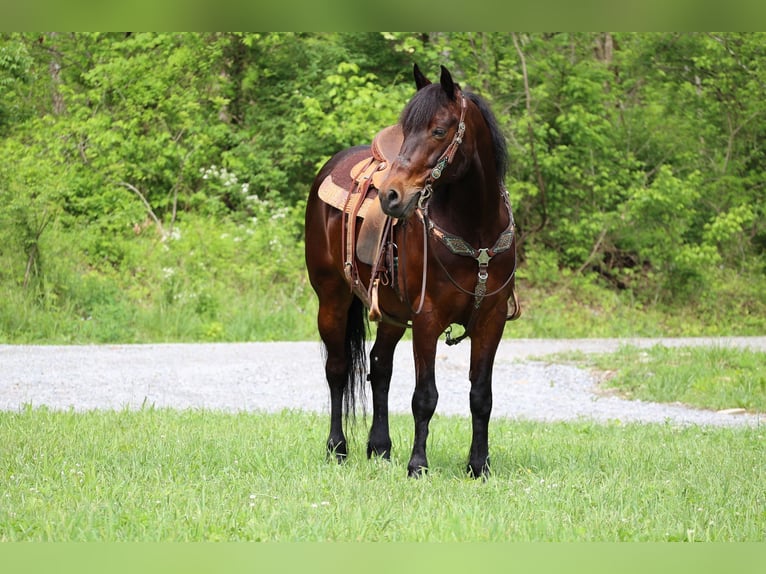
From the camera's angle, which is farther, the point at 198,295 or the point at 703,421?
the point at 198,295

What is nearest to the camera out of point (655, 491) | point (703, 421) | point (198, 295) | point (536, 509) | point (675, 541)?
point (675, 541)

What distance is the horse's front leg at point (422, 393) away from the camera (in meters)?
5.49

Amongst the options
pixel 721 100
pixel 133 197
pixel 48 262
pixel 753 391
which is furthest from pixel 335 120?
pixel 753 391

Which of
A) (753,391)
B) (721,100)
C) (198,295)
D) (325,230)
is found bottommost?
(198,295)

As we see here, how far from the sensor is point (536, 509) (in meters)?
4.62

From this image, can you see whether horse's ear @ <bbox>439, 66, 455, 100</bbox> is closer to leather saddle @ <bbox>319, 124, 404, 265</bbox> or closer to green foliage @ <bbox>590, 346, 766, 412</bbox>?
leather saddle @ <bbox>319, 124, 404, 265</bbox>

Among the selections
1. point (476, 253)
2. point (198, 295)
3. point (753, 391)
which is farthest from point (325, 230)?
point (198, 295)

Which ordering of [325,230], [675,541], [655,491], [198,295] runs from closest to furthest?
[675,541]
[655,491]
[325,230]
[198,295]

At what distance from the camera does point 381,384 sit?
6.47 metres

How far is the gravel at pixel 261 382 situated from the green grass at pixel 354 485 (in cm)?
182

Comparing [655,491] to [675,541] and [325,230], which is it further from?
[325,230]

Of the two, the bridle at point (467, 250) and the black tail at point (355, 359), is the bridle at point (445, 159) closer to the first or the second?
the bridle at point (467, 250)

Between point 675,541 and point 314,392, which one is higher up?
point 675,541

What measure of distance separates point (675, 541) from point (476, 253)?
1968mm
